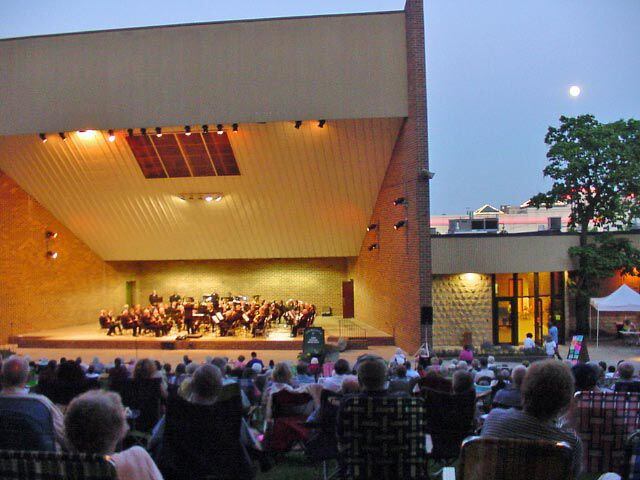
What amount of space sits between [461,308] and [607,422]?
1624cm

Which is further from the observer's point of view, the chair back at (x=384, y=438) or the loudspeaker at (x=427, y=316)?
the loudspeaker at (x=427, y=316)

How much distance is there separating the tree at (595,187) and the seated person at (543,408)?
733 inches

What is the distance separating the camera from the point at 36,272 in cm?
2217

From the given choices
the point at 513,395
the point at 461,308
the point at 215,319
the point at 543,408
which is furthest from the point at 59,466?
the point at 461,308

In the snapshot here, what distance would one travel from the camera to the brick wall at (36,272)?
21.2 metres

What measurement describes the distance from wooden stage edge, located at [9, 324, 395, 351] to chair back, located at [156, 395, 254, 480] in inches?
614

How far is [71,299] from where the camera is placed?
24094 millimetres

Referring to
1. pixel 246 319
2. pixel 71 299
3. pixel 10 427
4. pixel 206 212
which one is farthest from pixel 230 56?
pixel 10 427

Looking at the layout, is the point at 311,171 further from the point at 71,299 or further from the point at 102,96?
the point at 71,299

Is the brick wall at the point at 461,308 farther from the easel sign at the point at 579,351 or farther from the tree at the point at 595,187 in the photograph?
the easel sign at the point at 579,351

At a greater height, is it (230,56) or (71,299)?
(230,56)

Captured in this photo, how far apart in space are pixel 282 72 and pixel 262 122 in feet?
4.34

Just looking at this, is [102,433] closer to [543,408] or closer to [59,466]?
[59,466]

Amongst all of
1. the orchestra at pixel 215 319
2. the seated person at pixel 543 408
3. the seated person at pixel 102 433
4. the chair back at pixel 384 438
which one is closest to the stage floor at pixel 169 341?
the orchestra at pixel 215 319
